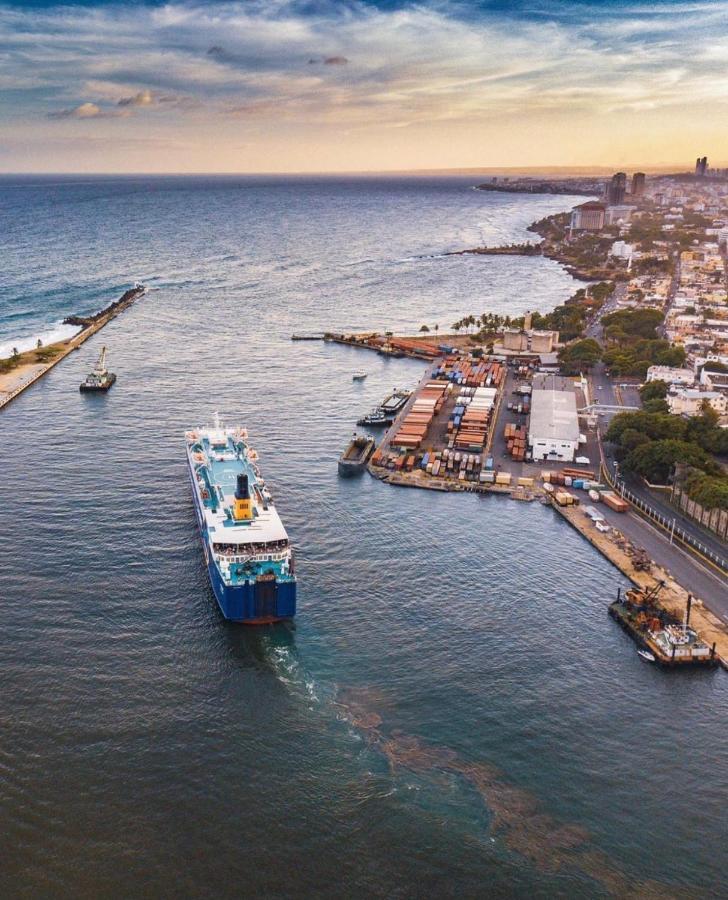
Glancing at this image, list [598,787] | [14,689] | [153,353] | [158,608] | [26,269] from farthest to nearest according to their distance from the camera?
[26,269] → [153,353] → [158,608] → [14,689] → [598,787]

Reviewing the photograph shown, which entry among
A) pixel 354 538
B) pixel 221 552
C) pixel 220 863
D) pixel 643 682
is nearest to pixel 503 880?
pixel 220 863

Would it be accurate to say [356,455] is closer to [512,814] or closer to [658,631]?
[658,631]

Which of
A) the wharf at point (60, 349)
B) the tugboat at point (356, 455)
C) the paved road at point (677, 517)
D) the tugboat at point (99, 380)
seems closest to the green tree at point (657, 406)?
the paved road at point (677, 517)

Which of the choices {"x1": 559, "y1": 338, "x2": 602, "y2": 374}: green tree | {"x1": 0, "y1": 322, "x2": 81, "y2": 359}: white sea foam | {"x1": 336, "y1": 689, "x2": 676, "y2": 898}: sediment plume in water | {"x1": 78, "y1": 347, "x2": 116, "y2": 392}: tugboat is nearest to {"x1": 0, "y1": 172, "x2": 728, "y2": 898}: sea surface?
{"x1": 336, "y1": 689, "x2": 676, "y2": 898}: sediment plume in water

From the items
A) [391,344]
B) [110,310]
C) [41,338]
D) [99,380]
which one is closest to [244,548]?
[99,380]

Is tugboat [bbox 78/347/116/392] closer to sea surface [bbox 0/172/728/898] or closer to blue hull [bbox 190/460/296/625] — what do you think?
sea surface [bbox 0/172/728/898]

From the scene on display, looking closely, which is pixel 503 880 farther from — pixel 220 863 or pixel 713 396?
pixel 713 396
